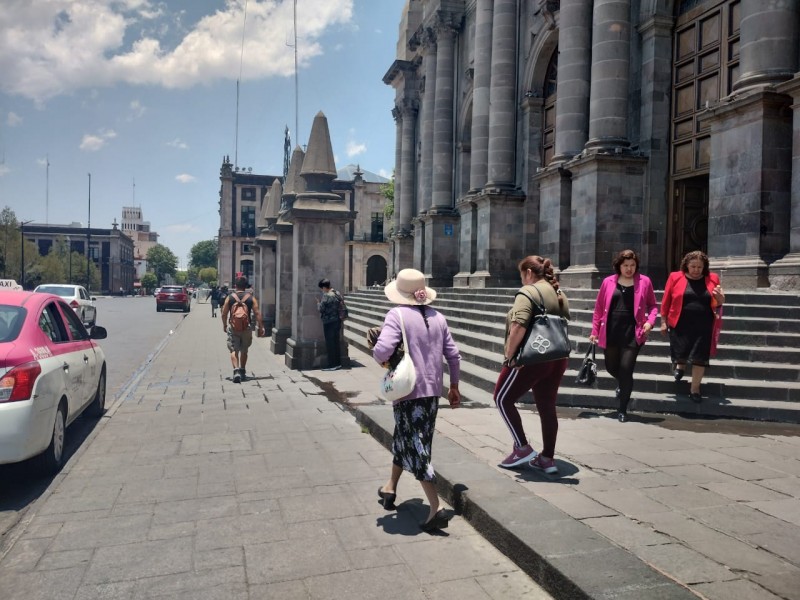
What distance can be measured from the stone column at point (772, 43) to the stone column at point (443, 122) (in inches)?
566

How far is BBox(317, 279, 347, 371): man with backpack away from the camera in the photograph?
11734mm

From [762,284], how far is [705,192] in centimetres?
376

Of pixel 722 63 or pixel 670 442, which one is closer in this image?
pixel 670 442

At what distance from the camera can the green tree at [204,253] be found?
139 meters

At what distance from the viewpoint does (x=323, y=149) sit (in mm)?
12570

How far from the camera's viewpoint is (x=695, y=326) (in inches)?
279

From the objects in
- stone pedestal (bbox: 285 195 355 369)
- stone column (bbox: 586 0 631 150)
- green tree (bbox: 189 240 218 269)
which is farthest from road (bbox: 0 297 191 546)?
green tree (bbox: 189 240 218 269)

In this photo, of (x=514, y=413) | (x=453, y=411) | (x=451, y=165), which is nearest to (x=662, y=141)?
(x=453, y=411)

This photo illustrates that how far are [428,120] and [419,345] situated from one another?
22930mm

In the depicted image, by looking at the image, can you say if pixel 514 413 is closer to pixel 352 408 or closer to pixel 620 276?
pixel 620 276

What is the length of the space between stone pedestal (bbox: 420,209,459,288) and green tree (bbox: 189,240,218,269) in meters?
123

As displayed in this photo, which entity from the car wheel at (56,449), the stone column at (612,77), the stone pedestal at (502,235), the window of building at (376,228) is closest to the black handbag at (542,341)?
the car wheel at (56,449)

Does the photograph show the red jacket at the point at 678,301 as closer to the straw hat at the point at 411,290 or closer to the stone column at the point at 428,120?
the straw hat at the point at 411,290

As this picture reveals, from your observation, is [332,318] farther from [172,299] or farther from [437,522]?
[172,299]
